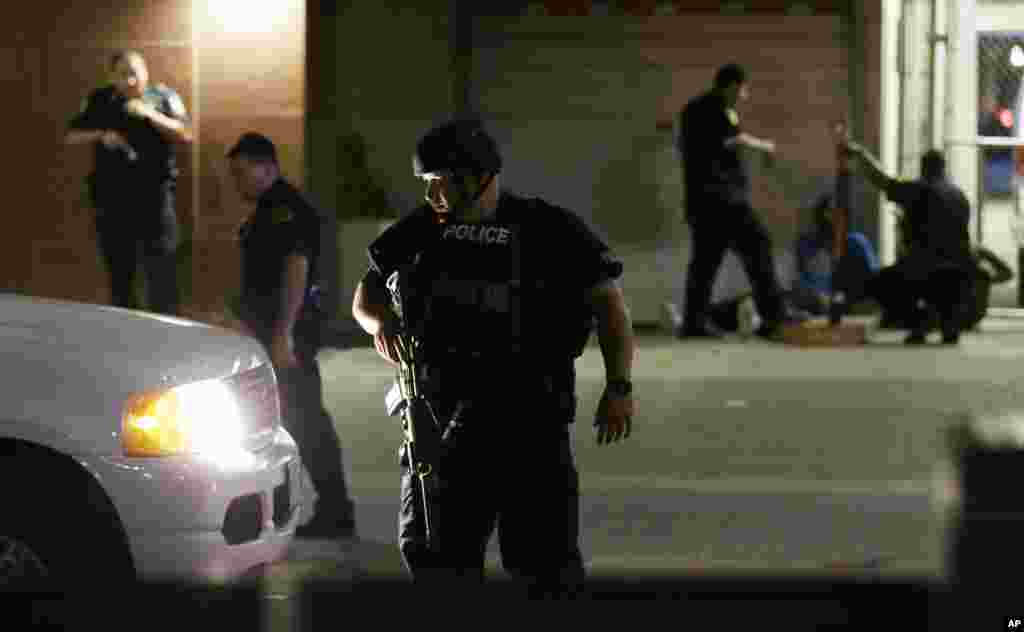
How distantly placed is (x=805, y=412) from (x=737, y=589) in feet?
26.3

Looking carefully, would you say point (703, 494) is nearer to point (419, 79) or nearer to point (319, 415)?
point (319, 415)

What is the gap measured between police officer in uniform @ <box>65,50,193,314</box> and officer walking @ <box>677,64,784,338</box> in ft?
11.1

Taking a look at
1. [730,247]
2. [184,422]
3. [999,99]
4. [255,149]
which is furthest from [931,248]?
[184,422]

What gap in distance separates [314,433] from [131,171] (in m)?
5.44

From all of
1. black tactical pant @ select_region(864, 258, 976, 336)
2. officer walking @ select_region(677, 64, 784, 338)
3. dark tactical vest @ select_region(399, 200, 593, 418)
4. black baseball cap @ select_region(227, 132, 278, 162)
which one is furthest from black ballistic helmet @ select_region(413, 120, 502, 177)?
black tactical pant @ select_region(864, 258, 976, 336)

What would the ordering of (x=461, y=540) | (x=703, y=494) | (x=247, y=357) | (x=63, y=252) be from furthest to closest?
(x=63, y=252) → (x=703, y=494) → (x=247, y=357) → (x=461, y=540)

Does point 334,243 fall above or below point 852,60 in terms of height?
below

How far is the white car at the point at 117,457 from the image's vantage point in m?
6.54

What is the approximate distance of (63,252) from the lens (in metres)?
15.1

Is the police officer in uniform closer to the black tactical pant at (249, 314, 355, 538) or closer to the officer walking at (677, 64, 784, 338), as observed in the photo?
the officer walking at (677, 64, 784, 338)

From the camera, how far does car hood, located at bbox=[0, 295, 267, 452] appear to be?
21.5ft

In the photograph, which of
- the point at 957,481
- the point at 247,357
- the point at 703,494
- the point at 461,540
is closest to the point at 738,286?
the point at 703,494

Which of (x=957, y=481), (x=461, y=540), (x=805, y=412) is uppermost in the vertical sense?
(x=957, y=481)

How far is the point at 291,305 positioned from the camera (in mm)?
8656
